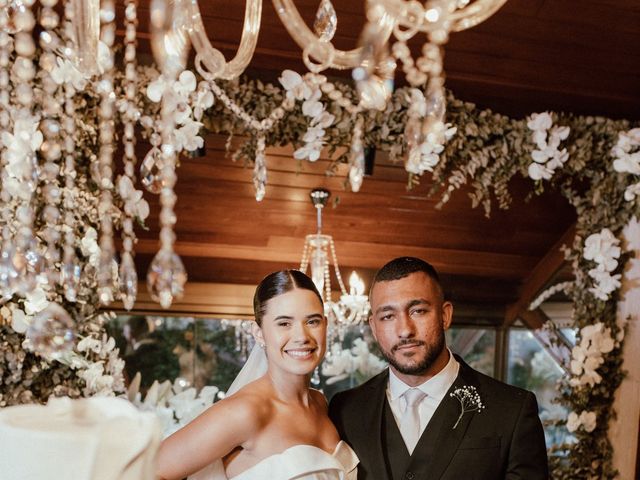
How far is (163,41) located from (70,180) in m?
1.20

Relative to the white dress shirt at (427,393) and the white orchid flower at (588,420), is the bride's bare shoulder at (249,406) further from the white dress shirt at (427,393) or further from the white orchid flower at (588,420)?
the white orchid flower at (588,420)

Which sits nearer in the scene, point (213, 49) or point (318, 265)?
point (213, 49)

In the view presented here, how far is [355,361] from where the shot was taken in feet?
20.2

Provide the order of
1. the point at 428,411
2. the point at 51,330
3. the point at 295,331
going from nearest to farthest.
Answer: the point at 51,330
the point at 295,331
the point at 428,411

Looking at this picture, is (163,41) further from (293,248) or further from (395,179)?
(293,248)

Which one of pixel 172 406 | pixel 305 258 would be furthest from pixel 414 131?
pixel 305 258

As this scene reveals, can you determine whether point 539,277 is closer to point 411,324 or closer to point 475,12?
point 411,324

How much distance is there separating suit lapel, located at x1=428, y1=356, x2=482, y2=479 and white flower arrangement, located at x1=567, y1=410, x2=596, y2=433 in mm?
1667

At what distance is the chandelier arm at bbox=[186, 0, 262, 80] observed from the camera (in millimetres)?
1549

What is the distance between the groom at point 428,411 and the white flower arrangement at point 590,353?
1584 mm

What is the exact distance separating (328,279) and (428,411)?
283 cm

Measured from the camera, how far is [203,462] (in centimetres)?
207

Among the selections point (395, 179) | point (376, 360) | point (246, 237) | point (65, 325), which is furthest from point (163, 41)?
point (376, 360)

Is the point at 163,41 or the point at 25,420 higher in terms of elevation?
the point at 163,41
